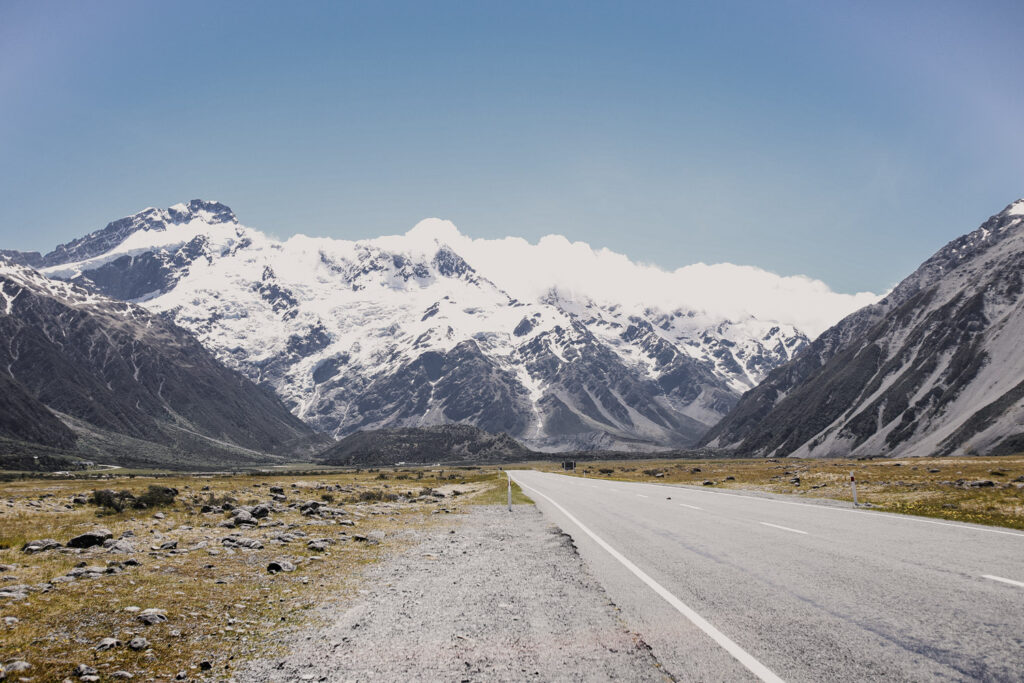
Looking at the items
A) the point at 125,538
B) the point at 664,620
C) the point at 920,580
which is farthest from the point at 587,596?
the point at 125,538

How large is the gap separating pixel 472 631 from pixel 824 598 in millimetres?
5488

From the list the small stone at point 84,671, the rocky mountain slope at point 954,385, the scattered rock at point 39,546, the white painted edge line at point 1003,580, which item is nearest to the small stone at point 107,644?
the small stone at point 84,671

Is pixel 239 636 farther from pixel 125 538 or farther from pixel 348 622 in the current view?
pixel 125 538

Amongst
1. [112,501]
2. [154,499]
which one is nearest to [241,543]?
[112,501]

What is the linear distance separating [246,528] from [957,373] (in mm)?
181200

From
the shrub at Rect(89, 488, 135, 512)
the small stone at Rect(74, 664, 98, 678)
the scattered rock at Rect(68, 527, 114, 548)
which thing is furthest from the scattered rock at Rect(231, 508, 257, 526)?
the small stone at Rect(74, 664, 98, 678)

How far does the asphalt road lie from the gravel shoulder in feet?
1.83

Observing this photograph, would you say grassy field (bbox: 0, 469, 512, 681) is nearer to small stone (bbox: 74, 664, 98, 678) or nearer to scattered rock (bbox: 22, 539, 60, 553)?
small stone (bbox: 74, 664, 98, 678)

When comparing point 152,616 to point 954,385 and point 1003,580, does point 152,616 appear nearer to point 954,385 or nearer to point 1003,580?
point 1003,580

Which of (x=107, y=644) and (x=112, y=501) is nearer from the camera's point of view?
(x=107, y=644)

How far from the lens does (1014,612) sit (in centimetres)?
784

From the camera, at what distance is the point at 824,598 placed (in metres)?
9.24

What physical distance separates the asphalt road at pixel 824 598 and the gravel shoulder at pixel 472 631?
56 cm

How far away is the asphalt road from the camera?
6512mm
